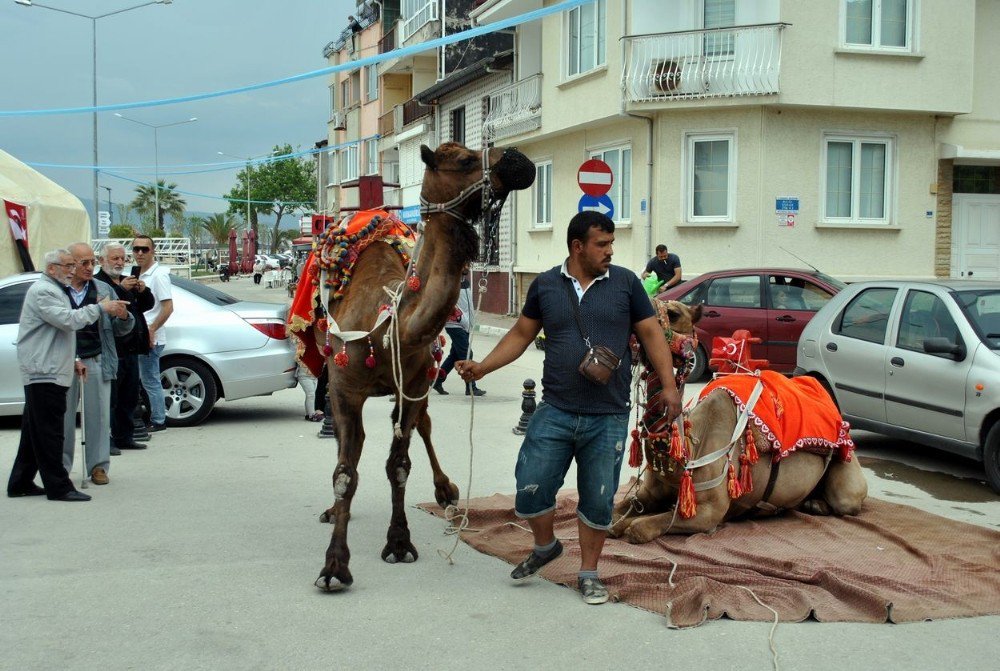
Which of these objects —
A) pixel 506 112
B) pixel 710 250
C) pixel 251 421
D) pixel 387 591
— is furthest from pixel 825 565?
pixel 506 112

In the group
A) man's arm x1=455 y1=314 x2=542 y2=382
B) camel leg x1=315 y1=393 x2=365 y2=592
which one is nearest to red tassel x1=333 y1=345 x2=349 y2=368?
camel leg x1=315 y1=393 x2=365 y2=592

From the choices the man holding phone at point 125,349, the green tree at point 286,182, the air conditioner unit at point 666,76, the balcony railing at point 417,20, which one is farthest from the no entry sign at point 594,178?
the green tree at point 286,182

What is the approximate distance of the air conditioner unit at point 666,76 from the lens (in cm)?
2183

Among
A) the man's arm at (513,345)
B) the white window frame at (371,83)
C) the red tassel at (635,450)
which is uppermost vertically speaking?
the white window frame at (371,83)

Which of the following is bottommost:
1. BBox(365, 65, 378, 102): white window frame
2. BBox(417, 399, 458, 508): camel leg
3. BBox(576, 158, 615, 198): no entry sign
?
BBox(417, 399, 458, 508): camel leg

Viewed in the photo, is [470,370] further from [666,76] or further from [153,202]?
[153,202]

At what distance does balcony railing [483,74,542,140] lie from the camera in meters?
27.8

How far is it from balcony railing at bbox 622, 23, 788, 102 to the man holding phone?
560 inches

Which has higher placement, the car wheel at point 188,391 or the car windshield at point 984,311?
the car windshield at point 984,311

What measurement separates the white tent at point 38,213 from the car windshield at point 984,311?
1609cm

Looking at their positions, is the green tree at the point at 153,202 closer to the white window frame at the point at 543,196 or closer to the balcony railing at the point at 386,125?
the balcony railing at the point at 386,125

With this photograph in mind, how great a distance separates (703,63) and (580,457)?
17.6 meters

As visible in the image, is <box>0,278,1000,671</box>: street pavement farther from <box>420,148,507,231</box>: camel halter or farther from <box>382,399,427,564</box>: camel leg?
<box>420,148,507,231</box>: camel halter

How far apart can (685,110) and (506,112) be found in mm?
9027
